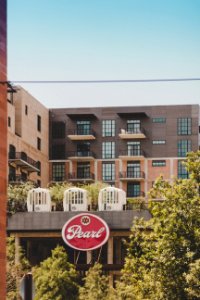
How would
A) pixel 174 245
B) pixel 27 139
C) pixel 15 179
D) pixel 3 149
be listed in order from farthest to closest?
pixel 27 139, pixel 15 179, pixel 174 245, pixel 3 149

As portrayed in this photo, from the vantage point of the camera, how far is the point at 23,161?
106m

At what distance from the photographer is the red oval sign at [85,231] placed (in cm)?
7519

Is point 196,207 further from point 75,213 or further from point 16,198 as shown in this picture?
point 16,198

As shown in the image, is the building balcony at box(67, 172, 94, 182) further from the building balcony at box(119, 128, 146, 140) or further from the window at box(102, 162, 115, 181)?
the building balcony at box(119, 128, 146, 140)

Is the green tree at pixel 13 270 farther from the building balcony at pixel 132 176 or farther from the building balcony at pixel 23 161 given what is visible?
the building balcony at pixel 132 176

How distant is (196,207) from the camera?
4338 cm

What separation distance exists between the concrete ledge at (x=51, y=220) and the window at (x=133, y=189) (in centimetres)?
3912

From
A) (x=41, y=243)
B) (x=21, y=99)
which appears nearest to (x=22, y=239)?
(x=41, y=243)

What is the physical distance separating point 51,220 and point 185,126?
43504 millimetres

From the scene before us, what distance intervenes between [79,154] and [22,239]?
41666mm

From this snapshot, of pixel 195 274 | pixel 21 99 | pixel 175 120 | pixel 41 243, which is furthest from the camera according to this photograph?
pixel 175 120

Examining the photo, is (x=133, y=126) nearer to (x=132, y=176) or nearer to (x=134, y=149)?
(x=134, y=149)

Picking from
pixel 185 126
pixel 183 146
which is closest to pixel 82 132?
pixel 183 146

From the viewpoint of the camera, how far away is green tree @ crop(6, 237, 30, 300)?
198ft
